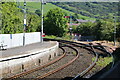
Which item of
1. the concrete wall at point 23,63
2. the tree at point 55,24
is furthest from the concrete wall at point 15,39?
the tree at point 55,24

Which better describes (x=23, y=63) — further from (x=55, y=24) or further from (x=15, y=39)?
(x=55, y=24)

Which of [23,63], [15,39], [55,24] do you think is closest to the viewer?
[23,63]

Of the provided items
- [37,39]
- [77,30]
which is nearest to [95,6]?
[77,30]

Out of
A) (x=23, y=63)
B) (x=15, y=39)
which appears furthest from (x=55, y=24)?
(x=23, y=63)

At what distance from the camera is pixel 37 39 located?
23.3 meters

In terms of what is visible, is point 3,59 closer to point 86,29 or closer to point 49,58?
point 49,58

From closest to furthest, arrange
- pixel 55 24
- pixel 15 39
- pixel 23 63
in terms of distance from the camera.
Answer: pixel 23 63
pixel 15 39
pixel 55 24

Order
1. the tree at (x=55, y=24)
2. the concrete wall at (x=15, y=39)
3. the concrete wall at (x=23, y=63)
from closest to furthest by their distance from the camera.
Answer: the concrete wall at (x=23, y=63), the concrete wall at (x=15, y=39), the tree at (x=55, y=24)

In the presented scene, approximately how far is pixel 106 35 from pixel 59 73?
3202 centimetres

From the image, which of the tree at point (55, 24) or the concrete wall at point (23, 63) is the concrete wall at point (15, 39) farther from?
the tree at point (55, 24)

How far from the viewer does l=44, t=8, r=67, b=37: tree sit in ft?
149

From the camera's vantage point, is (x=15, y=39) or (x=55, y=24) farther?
(x=55, y=24)

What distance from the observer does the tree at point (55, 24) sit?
149ft

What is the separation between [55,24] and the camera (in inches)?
1789
